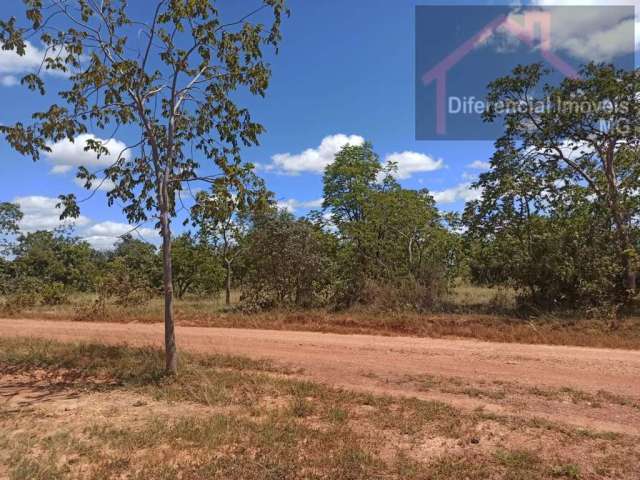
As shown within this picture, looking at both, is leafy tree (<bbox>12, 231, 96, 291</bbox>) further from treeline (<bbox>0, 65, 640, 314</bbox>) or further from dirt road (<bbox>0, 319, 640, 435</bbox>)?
dirt road (<bbox>0, 319, 640, 435</bbox>)

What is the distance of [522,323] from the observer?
1320 cm

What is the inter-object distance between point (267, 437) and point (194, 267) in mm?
23007

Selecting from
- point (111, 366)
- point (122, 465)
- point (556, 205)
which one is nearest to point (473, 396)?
point (122, 465)

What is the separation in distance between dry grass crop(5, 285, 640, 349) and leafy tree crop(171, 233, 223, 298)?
747 cm

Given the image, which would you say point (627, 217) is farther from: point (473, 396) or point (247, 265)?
point (247, 265)

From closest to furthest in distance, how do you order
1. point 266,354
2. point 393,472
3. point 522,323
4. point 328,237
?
point 393,472 → point 266,354 → point 522,323 → point 328,237

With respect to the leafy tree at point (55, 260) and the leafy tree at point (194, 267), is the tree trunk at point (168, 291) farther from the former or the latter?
the leafy tree at point (55, 260)

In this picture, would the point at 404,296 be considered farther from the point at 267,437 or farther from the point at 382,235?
the point at 267,437

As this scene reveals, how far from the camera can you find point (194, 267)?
89.5ft

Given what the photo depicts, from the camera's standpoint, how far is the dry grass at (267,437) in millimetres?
4469

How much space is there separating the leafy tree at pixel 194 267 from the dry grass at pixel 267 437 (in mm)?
18084

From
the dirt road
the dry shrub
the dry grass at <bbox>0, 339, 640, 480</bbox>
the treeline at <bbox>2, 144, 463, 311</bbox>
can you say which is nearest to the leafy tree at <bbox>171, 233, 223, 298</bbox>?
the treeline at <bbox>2, 144, 463, 311</bbox>

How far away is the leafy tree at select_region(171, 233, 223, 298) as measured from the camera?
84.5 feet

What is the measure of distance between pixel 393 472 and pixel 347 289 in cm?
1251
